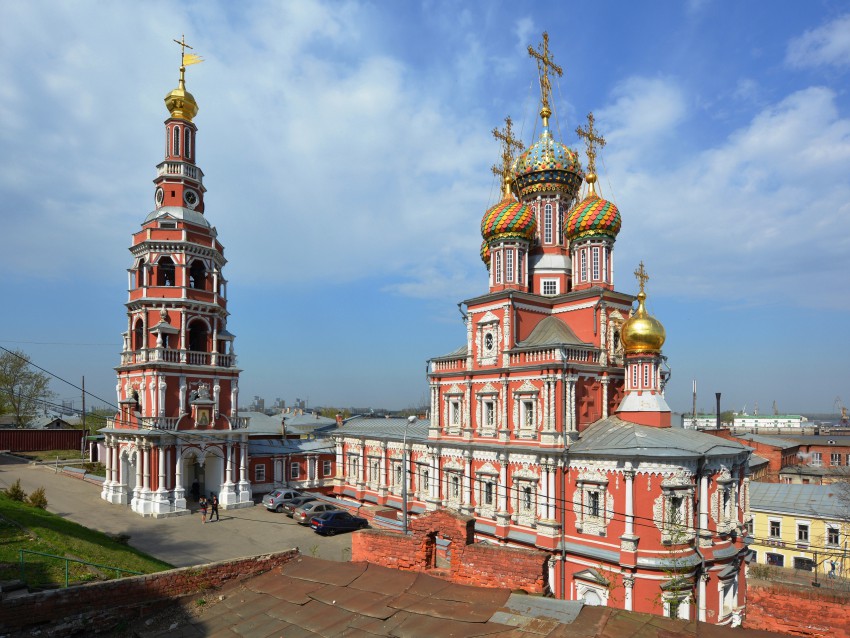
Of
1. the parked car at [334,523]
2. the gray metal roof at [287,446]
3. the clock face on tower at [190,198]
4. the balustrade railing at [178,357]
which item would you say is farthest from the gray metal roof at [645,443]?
the clock face on tower at [190,198]

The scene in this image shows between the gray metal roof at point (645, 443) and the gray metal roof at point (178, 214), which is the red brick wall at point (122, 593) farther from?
the gray metal roof at point (178, 214)

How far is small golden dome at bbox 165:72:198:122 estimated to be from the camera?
33594 mm

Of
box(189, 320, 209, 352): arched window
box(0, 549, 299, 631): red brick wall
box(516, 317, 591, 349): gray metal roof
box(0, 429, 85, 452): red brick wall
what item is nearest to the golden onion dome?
box(516, 317, 591, 349): gray metal roof

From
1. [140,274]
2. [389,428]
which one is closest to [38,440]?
[140,274]

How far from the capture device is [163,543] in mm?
23953

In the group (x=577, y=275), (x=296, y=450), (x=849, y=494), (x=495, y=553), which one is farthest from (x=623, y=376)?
(x=296, y=450)

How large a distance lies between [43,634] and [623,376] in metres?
22.3

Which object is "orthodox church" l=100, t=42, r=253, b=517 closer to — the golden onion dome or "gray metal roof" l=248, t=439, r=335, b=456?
"gray metal roof" l=248, t=439, r=335, b=456

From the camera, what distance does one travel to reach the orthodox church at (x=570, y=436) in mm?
19594

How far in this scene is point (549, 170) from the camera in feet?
96.4

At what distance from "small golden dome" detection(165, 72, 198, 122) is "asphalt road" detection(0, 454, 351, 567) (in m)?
22.2

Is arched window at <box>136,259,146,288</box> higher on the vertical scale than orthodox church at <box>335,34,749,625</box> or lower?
higher

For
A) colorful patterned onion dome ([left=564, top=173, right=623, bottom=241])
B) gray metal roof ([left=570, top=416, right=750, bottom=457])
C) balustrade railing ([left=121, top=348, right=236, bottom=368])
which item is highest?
colorful patterned onion dome ([left=564, top=173, right=623, bottom=241])

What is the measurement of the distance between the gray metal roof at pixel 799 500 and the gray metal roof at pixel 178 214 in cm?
3492
